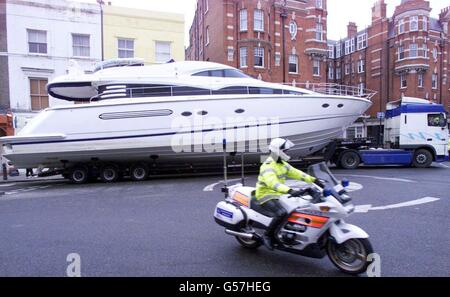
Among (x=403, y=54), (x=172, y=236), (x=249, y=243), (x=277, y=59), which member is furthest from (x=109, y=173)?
(x=403, y=54)

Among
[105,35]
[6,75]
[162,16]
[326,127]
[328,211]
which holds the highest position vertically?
[162,16]

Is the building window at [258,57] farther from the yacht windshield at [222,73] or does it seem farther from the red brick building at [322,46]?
the yacht windshield at [222,73]

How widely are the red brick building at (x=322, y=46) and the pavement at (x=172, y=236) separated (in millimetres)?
16078

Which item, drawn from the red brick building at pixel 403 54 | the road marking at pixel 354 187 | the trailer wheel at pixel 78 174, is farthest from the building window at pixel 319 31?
the trailer wheel at pixel 78 174

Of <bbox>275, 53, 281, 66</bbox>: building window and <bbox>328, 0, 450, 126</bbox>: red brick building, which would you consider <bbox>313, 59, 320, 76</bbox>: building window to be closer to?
<bbox>275, 53, 281, 66</bbox>: building window

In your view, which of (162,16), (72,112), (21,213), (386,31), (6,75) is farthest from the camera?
(386,31)

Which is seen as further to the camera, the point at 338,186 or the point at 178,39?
the point at 178,39

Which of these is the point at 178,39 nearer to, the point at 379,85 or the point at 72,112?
the point at 72,112

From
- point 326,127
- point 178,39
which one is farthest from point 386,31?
point 326,127

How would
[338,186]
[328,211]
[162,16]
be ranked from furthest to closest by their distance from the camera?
[162,16], [338,186], [328,211]

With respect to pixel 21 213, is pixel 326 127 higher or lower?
higher

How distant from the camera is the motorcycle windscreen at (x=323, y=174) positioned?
12.2 ft

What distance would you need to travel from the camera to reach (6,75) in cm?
1683

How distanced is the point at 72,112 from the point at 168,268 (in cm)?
831
